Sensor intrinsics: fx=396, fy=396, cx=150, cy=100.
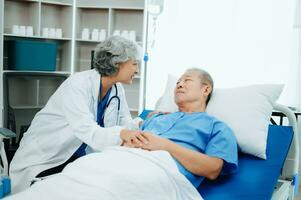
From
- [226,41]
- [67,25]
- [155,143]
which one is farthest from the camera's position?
[67,25]

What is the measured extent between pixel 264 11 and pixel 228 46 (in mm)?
424

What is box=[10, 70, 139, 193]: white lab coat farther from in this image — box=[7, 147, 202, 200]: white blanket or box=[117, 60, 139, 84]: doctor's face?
box=[7, 147, 202, 200]: white blanket

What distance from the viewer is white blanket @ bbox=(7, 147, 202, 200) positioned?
1.22 metres

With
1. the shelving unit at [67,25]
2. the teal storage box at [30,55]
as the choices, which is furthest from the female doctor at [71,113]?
the shelving unit at [67,25]

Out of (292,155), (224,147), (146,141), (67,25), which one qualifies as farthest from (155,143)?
(67,25)

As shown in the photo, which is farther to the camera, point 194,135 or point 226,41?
point 226,41

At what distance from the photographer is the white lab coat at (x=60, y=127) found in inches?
73.3

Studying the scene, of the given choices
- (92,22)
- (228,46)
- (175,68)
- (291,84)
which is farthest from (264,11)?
(92,22)

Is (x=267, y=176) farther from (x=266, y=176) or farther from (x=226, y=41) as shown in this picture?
(x=226, y=41)

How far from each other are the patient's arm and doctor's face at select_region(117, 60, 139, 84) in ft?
1.84

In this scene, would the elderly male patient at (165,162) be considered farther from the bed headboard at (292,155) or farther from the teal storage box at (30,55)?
the teal storage box at (30,55)

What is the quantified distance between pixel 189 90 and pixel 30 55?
219 centimetres

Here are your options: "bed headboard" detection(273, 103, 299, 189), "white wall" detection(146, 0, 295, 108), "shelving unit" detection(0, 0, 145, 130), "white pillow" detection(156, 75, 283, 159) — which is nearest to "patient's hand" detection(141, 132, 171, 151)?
"white pillow" detection(156, 75, 283, 159)

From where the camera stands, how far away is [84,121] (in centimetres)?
179
